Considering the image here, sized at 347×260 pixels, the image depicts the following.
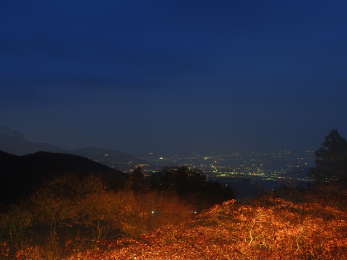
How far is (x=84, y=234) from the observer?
1373cm

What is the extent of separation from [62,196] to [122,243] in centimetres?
514

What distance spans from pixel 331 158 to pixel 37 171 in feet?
78.6

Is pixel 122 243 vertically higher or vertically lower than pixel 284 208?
lower

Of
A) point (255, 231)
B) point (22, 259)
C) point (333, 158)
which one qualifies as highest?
point (333, 158)

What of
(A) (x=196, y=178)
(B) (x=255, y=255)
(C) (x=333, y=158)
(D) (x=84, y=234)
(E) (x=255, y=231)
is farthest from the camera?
(C) (x=333, y=158)

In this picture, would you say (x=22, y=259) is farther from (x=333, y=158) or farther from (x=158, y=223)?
(x=333, y=158)

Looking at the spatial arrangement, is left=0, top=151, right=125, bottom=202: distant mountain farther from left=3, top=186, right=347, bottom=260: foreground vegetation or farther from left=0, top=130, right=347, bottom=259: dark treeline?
left=3, top=186, right=347, bottom=260: foreground vegetation

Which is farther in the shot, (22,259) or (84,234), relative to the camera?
(84,234)

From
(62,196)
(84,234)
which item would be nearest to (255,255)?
(84,234)

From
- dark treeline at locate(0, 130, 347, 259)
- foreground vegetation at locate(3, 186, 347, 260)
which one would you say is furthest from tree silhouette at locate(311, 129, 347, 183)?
foreground vegetation at locate(3, 186, 347, 260)

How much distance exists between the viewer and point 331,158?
3130cm

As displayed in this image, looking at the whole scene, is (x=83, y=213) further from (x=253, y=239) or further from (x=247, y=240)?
(x=253, y=239)

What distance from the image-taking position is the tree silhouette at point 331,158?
3081 centimetres

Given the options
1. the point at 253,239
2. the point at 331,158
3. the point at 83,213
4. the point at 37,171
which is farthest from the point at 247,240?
the point at 331,158
